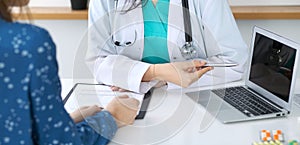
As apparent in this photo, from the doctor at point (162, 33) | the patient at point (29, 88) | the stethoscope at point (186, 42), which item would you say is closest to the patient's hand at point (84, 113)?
the patient at point (29, 88)

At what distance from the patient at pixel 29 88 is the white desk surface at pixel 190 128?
0.91 feet

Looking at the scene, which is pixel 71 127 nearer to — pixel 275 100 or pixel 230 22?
pixel 275 100

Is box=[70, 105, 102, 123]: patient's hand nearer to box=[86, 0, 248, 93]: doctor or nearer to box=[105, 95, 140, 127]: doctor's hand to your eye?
box=[105, 95, 140, 127]: doctor's hand

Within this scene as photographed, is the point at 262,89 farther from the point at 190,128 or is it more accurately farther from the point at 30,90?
the point at 30,90

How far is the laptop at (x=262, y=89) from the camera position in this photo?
3.60ft

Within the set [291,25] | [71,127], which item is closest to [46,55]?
[71,127]

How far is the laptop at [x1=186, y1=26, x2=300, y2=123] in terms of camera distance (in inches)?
43.2

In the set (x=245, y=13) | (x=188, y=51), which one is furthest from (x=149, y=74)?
(x=245, y=13)

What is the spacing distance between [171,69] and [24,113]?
667 mm

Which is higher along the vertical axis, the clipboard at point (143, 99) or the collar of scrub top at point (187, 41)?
the collar of scrub top at point (187, 41)

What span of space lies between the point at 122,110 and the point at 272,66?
15.8 inches

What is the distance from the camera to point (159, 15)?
5.00 feet

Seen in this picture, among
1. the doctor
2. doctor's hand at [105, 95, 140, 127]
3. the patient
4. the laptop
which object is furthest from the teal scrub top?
the patient

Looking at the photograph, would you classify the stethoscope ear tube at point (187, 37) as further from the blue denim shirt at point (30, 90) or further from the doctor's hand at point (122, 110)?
the blue denim shirt at point (30, 90)
